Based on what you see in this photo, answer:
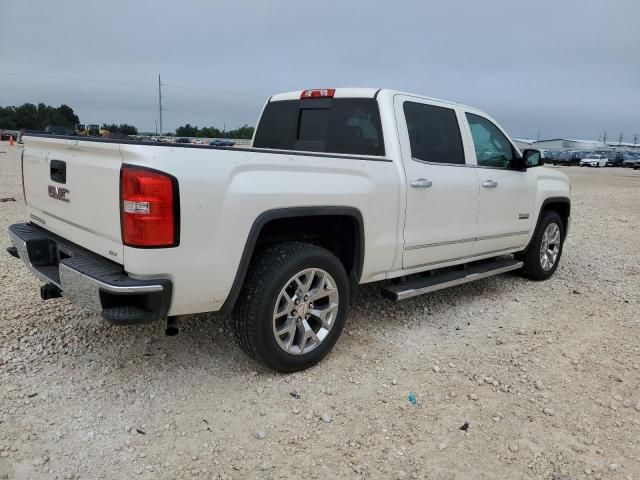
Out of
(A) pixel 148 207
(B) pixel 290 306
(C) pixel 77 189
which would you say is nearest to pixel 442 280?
(B) pixel 290 306

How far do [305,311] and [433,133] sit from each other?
6.49 ft

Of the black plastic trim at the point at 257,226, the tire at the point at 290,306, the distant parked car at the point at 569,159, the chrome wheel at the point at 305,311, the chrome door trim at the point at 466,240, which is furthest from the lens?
the distant parked car at the point at 569,159

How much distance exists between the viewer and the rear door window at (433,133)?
4.23m

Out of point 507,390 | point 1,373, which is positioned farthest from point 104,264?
point 507,390

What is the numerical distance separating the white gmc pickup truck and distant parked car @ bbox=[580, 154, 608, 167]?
50826mm

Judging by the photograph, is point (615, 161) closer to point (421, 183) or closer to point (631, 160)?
point (631, 160)

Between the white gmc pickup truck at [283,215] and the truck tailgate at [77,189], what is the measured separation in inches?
0.5

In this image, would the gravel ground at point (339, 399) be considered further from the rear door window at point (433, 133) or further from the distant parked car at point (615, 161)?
the distant parked car at point (615, 161)

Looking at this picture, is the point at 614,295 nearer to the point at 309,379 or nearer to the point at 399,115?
the point at 399,115

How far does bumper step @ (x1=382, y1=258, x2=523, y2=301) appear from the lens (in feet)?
13.2

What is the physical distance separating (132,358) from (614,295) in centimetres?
485

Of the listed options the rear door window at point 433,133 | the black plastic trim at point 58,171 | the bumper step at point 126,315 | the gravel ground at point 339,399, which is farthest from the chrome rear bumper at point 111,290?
the rear door window at point 433,133

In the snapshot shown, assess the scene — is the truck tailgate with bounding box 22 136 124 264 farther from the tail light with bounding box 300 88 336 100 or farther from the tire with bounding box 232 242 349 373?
the tail light with bounding box 300 88 336 100

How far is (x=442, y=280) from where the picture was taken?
4.43m
